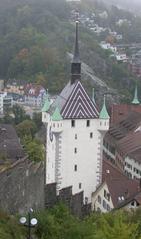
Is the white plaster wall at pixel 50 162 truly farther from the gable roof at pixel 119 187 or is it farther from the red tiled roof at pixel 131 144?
the red tiled roof at pixel 131 144

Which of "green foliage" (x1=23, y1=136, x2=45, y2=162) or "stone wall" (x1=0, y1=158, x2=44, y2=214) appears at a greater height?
"stone wall" (x1=0, y1=158, x2=44, y2=214)

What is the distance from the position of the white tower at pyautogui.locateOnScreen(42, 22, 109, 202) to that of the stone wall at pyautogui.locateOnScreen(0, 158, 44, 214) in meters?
7.82

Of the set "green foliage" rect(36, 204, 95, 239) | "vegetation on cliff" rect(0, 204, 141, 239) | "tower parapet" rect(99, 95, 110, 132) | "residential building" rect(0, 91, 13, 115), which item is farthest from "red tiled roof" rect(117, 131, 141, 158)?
"residential building" rect(0, 91, 13, 115)

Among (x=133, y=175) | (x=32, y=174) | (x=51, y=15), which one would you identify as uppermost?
(x=51, y=15)

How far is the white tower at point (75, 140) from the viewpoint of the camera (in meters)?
36.8

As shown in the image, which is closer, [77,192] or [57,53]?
[77,192]

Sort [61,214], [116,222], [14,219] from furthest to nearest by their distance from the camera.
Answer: [61,214] → [116,222] → [14,219]

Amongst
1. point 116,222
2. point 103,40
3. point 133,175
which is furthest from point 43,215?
point 103,40

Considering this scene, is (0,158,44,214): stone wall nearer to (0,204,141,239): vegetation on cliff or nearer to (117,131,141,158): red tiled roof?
(0,204,141,239): vegetation on cliff

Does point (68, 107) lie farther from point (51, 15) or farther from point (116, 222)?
point (51, 15)

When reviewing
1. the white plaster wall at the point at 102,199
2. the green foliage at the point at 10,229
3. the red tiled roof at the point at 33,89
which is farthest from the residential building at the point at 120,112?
the green foliage at the point at 10,229

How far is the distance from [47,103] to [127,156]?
12722 mm

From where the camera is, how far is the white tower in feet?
121

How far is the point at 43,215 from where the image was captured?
23.5m
